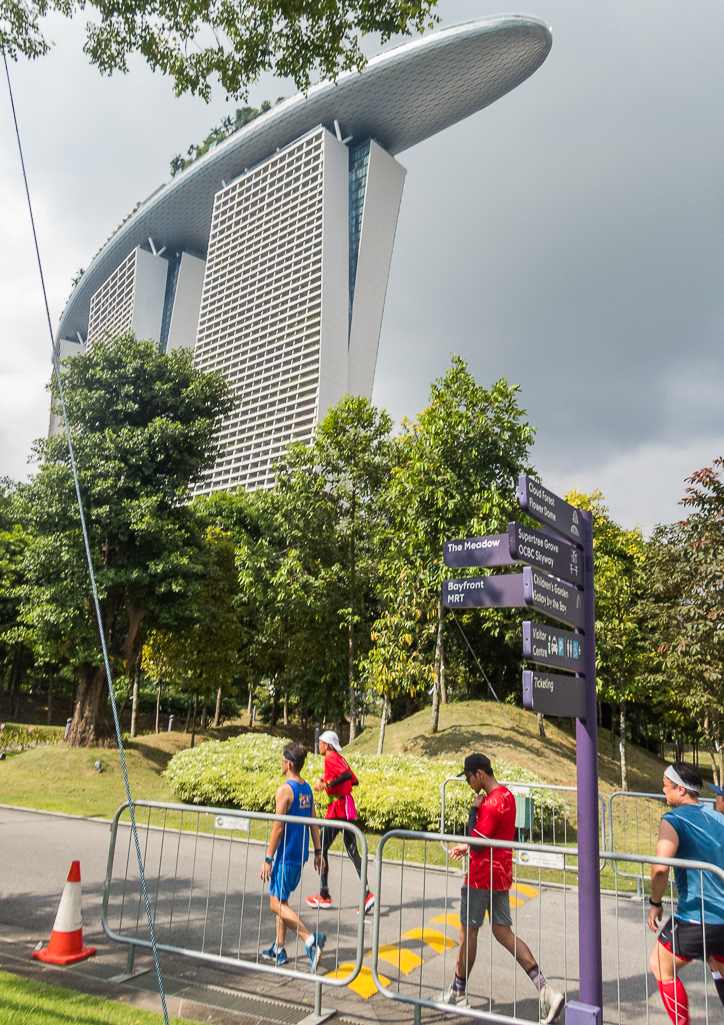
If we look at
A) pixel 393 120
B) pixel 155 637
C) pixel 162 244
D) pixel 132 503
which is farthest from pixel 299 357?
pixel 162 244

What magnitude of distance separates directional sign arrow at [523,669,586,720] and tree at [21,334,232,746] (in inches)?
635

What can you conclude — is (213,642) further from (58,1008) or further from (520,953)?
(520,953)

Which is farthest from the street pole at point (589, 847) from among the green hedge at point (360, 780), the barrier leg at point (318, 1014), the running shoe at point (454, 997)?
the green hedge at point (360, 780)

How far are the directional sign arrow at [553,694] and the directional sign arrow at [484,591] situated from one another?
1.34ft

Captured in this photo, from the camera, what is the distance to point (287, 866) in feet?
17.0

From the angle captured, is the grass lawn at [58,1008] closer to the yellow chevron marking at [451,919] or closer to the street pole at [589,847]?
the street pole at [589,847]

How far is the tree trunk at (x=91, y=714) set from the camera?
65.6 feet

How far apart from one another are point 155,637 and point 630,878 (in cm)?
2046

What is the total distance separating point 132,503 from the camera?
742 inches

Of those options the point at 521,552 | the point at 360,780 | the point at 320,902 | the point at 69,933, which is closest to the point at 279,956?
the point at 69,933

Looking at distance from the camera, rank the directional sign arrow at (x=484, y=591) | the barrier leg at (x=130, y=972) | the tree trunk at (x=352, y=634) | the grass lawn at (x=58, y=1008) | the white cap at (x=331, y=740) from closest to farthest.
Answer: the directional sign arrow at (x=484, y=591), the grass lawn at (x=58, y=1008), the barrier leg at (x=130, y=972), the white cap at (x=331, y=740), the tree trunk at (x=352, y=634)

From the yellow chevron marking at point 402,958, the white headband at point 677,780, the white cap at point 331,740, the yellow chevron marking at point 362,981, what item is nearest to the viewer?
the white headband at point 677,780

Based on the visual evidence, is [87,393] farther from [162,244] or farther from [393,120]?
[162,244]

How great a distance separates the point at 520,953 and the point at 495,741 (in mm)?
14203
